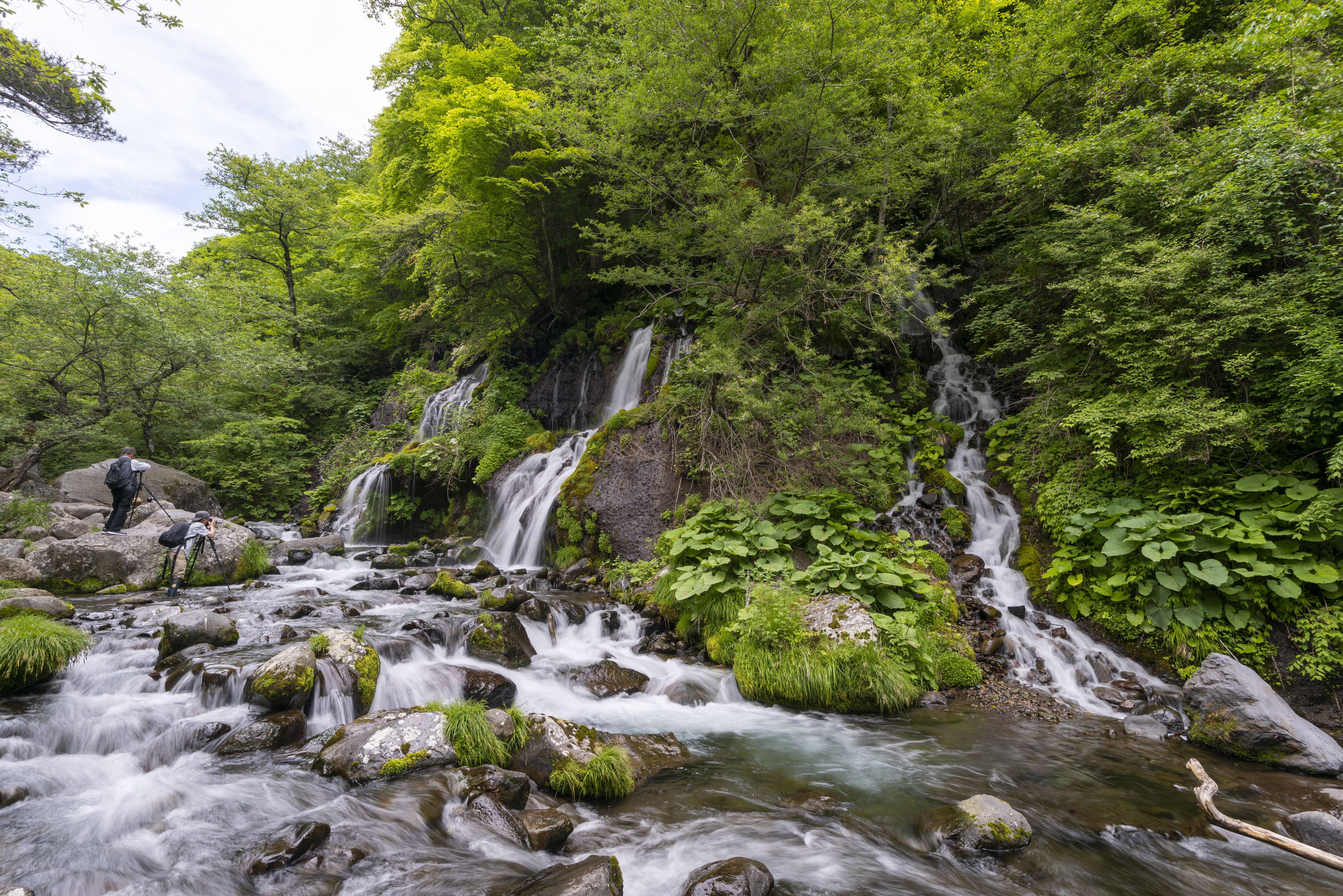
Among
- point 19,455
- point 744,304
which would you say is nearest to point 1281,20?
point 744,304

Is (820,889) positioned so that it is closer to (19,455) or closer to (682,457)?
(682,457)

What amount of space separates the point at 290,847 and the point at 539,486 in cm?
872

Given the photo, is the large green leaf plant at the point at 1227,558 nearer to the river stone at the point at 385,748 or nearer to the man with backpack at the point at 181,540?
the river stone at the point at 385,748

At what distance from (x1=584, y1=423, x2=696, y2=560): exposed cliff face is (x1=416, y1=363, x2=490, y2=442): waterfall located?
7090mm

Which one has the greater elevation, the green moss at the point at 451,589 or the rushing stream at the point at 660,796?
the green moss at the point at 451,589

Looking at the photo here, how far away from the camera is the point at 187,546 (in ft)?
29.3

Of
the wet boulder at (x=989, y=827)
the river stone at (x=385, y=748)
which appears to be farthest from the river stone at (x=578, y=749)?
the wet boulder at (x=989, y=827)

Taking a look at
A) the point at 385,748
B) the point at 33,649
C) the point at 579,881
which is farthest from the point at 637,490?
the point at 33,649

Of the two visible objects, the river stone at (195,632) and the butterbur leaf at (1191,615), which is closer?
the butterbur leaf at (1191,615)

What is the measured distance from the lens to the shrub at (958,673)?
5664 mm

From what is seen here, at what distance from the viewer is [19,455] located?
Result: 40.9 feet

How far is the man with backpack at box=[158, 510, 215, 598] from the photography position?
26.9ft

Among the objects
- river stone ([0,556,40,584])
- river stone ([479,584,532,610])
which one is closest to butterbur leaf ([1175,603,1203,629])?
river stone ([479,584,532,610])

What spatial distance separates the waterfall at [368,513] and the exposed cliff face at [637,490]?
7.83 metres
